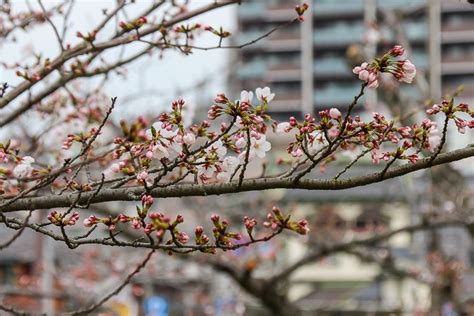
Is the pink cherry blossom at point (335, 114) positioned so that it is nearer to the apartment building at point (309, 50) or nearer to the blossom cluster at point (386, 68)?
the blossom cluster at point (386, 68)

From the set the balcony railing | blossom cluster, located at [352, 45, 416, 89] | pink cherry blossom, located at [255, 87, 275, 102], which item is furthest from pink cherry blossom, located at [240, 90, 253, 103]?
the balcony railing

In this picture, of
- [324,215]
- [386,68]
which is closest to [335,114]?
[386,68]

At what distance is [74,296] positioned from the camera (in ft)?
39.3

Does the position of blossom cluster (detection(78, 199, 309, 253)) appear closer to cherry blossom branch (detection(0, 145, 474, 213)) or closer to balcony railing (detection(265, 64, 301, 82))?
cherry blossom branch (detection(0, 145, 474, 213))

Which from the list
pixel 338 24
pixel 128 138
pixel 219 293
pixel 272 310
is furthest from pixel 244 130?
pixel 338 24

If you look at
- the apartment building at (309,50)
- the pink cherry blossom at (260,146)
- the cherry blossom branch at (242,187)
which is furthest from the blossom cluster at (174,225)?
the apartment building at (309,50)

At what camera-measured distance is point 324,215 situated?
20984mm

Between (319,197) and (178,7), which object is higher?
(319,197)

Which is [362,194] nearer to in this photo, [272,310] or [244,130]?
[272,310]

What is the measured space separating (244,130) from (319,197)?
129ft

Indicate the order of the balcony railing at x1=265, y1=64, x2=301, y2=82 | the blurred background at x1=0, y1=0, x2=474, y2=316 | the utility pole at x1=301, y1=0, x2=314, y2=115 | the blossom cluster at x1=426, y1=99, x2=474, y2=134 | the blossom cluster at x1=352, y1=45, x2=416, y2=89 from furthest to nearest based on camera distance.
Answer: the balcony railing at x1=265, y1=64, x2=301, y2=82 < the utility pole at x1=301, y1=0, x2=314, y2=115 < the blurred background at x1=0, y1=0, x2=474, y2=316 < the blossom cluster at x1=426, y1=99, x2=474, y2=134 < the blossom cluster at x1=352, y1=45, x2=416, y2=89

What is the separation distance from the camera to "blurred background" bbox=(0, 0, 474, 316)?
12.7 m

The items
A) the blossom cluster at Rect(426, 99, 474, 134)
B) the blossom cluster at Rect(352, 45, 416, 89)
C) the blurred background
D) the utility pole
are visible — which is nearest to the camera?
the blossom cluster at Rect(352, 45, 416, 89)

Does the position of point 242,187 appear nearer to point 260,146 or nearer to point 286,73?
point 260,146
